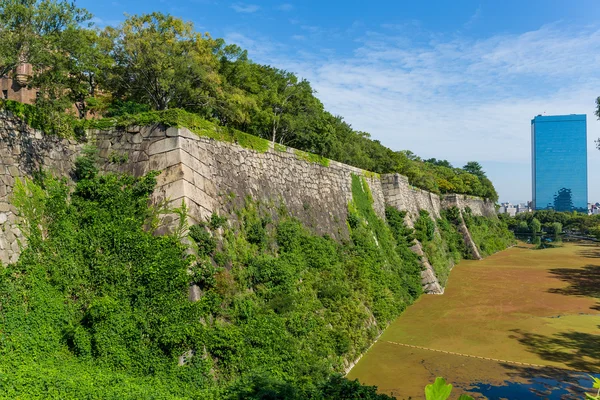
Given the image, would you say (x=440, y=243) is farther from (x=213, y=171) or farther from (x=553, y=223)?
(x=553, y=223)

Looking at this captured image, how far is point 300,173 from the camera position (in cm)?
1274

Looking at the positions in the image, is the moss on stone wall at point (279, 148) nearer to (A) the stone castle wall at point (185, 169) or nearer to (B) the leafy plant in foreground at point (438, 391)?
(A) the stone castle wall at point (185, 169)

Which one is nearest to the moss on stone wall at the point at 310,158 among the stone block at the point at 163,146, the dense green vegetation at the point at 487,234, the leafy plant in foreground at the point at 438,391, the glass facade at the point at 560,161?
the stone block at the point at 163,146

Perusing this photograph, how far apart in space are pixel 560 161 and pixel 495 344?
529ft

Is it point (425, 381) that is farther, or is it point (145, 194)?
point (425, 381)

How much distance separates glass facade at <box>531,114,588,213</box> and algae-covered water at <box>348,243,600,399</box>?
144 metres

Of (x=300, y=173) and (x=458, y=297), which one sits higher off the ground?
(x=300, y=173)

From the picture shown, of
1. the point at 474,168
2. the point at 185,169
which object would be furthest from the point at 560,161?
the point at 185,169

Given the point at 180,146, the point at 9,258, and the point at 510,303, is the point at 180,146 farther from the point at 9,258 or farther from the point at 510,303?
the point at 510,303

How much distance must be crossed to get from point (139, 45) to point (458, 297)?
49.6 feet

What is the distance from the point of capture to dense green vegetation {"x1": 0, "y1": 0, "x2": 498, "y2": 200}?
20.2 ft

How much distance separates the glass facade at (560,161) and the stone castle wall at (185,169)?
15112 centimetres

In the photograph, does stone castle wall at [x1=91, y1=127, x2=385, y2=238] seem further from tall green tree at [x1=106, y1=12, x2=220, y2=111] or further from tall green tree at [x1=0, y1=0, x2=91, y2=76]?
tall green tree at [x1=106, y1=12, x2=220, y2=111]

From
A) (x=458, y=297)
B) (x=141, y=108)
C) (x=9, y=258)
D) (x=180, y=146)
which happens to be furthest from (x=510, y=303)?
(x=9, y=258)
